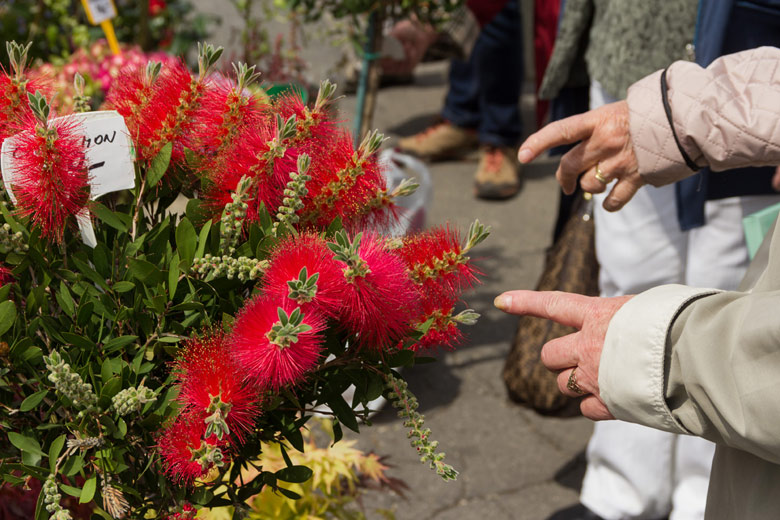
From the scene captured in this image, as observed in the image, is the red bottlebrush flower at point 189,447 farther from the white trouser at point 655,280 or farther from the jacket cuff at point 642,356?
the white trouser at point 655,280

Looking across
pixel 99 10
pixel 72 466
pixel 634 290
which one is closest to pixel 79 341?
pixel 72 466

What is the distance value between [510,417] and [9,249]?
2.25 m

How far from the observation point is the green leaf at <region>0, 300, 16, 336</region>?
2.80 ft

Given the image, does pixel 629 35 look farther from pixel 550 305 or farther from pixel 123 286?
pixel 123 286

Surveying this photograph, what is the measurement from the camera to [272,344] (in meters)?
0.78

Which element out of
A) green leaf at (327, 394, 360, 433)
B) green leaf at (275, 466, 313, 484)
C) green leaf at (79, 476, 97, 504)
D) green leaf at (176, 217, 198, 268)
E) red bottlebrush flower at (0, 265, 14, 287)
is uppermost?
green leaf at (176, 217, 198, 268)

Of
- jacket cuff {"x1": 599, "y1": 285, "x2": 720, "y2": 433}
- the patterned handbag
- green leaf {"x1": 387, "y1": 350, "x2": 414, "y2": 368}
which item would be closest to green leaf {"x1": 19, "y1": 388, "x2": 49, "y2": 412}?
green leaf {"x1": 387, "y1": 350, "x2": 414, "y2": 368}

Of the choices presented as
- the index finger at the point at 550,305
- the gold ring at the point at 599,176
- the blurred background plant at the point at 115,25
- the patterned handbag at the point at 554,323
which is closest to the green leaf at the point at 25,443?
the index finger at the point at 550,305

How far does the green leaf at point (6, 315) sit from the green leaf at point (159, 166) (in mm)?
217

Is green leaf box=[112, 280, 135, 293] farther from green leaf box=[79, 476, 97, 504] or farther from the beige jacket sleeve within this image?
the beige jacket sleeve

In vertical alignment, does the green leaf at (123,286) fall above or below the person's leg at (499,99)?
above

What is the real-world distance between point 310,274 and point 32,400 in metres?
0.34

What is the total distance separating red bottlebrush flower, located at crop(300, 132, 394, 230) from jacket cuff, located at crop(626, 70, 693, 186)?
63 cm

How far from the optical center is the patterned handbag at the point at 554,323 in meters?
2.47
